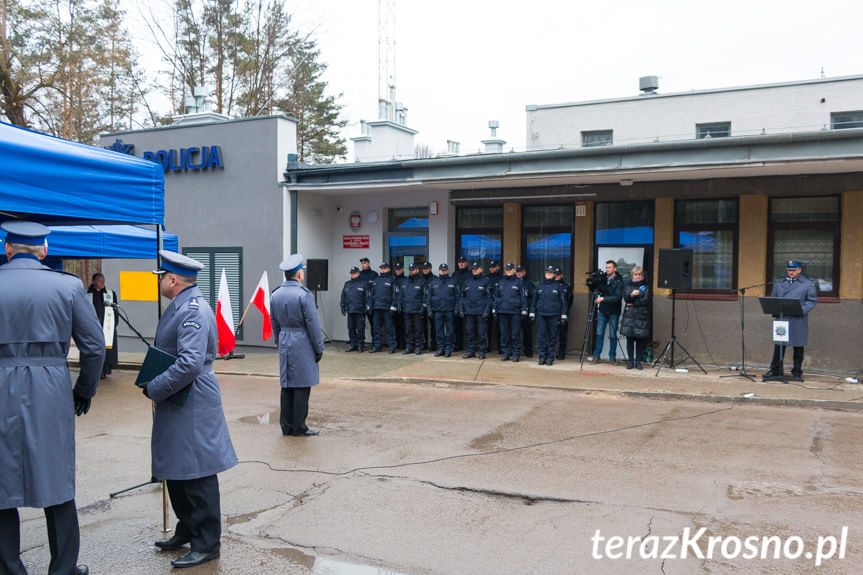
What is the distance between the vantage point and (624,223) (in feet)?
44.5

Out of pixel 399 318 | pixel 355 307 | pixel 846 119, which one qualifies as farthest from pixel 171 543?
pixel 846 119

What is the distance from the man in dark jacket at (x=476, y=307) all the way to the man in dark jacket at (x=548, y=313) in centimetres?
101

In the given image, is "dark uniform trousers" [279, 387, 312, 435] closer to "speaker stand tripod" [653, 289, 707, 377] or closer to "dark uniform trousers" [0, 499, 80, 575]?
"dark uniform trousers" [0, 499, 80, 575]

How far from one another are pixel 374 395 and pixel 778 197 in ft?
26.4

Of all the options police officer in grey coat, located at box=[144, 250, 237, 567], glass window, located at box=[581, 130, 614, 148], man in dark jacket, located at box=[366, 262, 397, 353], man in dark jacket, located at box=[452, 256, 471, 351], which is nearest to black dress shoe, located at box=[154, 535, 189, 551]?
police officer in grey coat, located at box=[144, 250, 237, 567]

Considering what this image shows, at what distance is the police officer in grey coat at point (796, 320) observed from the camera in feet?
35.8

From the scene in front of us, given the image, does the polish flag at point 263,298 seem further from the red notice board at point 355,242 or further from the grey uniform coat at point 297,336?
the grey uniform coat at point 297,336

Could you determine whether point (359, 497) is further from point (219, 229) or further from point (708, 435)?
point (219, 229)

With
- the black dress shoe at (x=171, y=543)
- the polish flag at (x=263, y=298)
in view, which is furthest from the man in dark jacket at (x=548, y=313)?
the black dress shoe at (x=171, y=543)

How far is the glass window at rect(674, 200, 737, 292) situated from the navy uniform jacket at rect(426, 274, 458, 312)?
4.51 metres

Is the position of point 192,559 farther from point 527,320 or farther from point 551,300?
point 527,320

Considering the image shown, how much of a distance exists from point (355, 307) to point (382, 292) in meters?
0.79

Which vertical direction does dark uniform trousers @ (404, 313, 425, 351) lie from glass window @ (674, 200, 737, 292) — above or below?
below

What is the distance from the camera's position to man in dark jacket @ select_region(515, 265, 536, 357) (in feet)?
44.2
